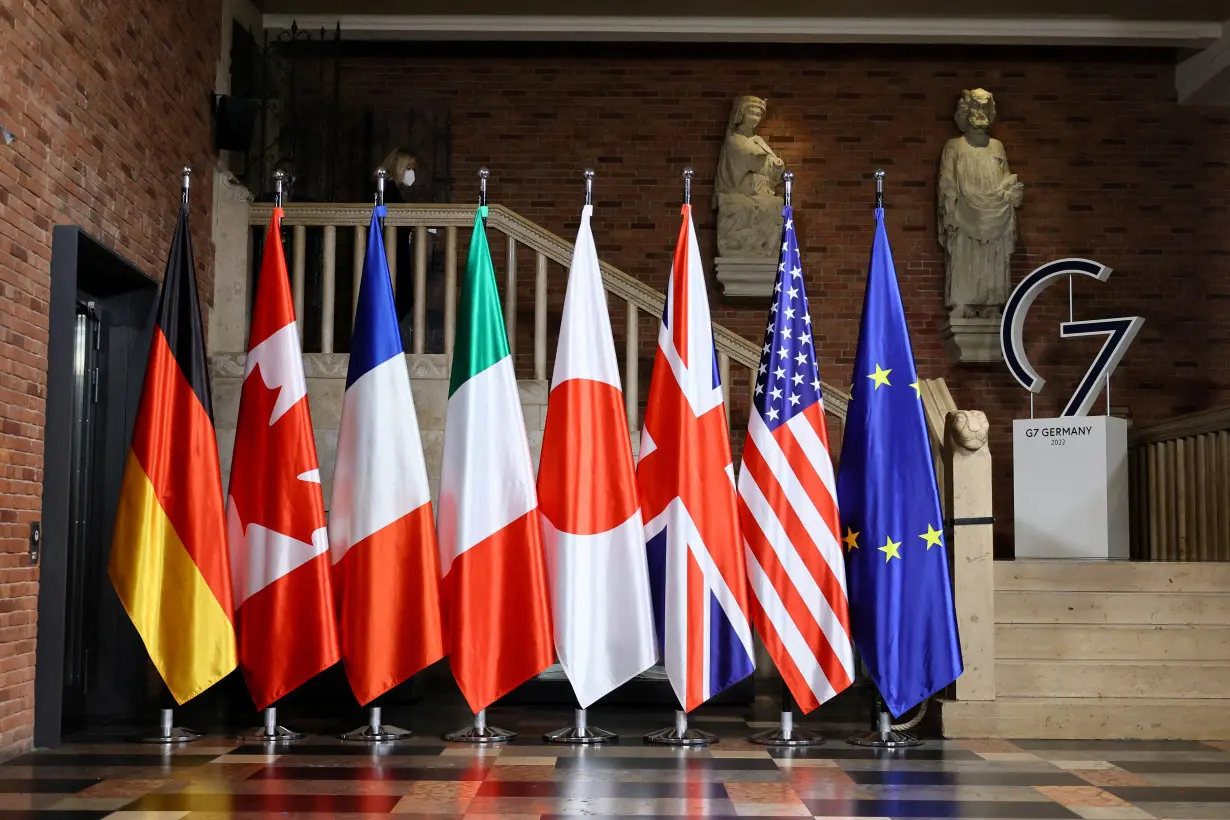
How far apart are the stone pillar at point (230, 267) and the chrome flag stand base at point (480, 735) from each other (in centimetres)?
265

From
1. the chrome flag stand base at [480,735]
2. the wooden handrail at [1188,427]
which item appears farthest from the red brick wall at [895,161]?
the chrome flag stand base at [480,735]

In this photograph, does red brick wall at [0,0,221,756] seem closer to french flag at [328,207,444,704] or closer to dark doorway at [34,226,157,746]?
dark doorway at [34,226,157,746]

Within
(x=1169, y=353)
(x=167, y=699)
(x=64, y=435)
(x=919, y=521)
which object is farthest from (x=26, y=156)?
(x=1169, y=353)

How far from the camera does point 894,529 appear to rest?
4.95 m

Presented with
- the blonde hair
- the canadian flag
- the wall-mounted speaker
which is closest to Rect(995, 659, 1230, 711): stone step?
the canadian flag

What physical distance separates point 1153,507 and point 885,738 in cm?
325

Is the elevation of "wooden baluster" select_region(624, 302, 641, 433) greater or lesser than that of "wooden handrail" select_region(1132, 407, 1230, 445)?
greater

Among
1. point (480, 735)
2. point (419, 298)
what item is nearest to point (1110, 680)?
point (480, 735)

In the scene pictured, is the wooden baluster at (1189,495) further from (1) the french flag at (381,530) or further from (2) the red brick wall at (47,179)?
(2) the red brick wall at (47,179)

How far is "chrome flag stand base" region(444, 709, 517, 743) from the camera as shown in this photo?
502cm

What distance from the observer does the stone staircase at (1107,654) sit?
5.24 meters

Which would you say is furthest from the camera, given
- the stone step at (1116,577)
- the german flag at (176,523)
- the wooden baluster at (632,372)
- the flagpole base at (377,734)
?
the wooden baluster at (632,372)

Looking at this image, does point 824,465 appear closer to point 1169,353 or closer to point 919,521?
point 919,521

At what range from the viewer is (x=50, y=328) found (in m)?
4.88
